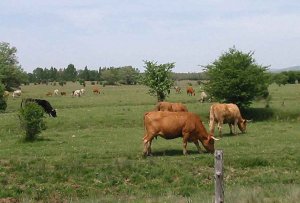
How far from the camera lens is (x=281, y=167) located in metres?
19.1

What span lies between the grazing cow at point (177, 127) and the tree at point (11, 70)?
186 feet

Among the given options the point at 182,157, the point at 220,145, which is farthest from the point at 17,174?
the point at 220,145

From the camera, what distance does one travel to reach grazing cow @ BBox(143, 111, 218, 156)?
67.4ft

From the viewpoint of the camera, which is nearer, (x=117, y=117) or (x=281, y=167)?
(x=281, y=167)

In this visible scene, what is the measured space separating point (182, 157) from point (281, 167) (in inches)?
161

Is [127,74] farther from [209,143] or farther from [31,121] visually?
[209,143]

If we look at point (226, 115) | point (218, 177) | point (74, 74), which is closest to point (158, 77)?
point (226, 115)

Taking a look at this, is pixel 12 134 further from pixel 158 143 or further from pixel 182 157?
pixel 182 157

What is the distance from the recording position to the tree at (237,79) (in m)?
37.7

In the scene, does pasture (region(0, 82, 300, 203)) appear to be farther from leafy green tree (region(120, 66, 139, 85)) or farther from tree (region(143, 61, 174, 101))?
leafy green tree (region(120, 66, 139, 85))

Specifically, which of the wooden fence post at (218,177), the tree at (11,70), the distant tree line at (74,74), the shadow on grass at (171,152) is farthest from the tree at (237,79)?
the distant tree line at (74,74)

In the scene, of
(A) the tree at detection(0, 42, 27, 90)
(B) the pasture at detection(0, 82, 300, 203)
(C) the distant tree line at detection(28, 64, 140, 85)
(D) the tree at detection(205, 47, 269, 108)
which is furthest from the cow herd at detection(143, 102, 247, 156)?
(C) the distant tree line at detection(28, 64, 140, 85)

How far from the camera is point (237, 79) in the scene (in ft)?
123

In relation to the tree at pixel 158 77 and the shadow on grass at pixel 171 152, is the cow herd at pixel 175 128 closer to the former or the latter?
the shadow on grass at pixel 171 152
